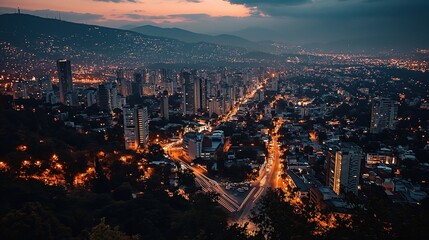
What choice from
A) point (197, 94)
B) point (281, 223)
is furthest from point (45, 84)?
point (281, 223)

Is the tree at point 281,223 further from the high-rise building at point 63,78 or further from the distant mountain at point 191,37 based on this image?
the distant mountain at point 191,37

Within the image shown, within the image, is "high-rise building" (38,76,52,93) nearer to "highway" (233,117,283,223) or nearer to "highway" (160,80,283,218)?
"highway" (160,80,283,218)

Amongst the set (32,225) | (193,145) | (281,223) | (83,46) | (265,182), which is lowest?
(265,182)

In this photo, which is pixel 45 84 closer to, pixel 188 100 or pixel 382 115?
pixel 188 100

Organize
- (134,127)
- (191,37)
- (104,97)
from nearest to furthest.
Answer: (134,127) < (104,97) < (191,37)

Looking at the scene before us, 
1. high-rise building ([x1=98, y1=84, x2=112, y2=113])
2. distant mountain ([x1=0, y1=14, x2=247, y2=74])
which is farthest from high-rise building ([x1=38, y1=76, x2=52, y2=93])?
distant mountain ([x1=0, y1=14, x2=247, y2=74])

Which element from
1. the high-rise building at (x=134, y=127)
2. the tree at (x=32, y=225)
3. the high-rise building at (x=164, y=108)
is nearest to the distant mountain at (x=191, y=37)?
the high-rise building at (x=164, y=108)

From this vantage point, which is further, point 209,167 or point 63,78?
point 63,78
